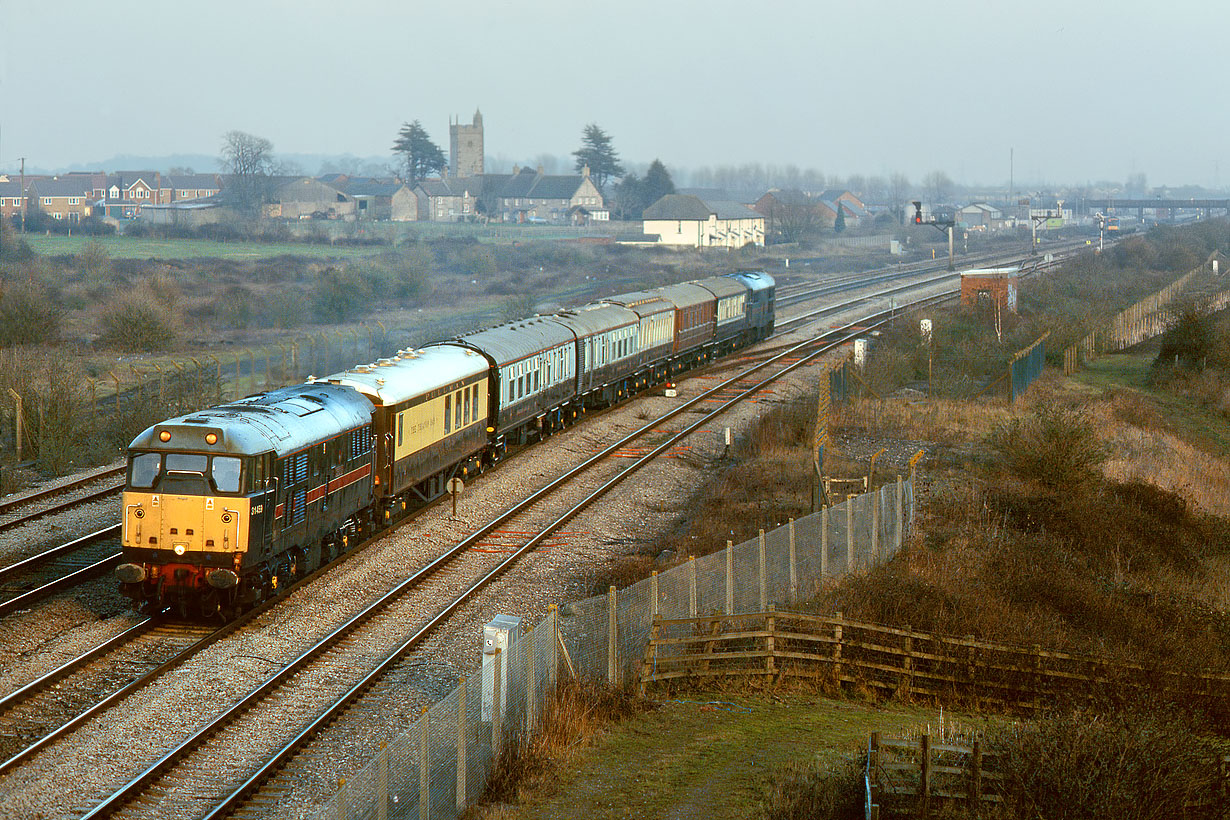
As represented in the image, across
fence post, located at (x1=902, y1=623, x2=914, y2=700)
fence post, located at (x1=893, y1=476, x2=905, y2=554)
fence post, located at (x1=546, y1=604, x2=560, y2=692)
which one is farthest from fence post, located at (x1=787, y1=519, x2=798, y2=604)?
fence post, located at (x1=546, y1=604, x2=560, y2=692)

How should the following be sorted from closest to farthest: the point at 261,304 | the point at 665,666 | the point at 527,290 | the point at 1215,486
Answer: the point at 665,666 → the point at 1215,486 → the point at 261,304 → the point at 527,290

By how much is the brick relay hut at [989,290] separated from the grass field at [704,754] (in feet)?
152

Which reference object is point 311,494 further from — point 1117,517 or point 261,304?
point 261,304

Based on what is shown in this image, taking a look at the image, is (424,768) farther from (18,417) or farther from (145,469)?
(18,417)

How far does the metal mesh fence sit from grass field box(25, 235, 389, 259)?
7860 cm

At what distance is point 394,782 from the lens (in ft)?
35.6

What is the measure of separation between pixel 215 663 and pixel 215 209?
400 feet

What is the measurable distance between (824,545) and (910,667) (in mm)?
3527

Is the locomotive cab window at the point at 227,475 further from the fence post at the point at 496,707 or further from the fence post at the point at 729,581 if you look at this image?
the fence post at the point at 729,581

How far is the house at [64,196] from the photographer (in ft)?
476

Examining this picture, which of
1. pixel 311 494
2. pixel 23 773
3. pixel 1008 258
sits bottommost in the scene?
pixel 23 773

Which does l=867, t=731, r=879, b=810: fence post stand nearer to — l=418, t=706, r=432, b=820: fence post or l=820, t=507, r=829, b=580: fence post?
l=418, t=706, r=432, b=820: fence post

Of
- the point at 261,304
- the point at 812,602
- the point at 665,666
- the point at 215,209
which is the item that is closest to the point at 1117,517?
the point at 812,602

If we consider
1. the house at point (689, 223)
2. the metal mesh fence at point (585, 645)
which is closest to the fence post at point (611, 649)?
the metal mesh fence at point (585, 645)
